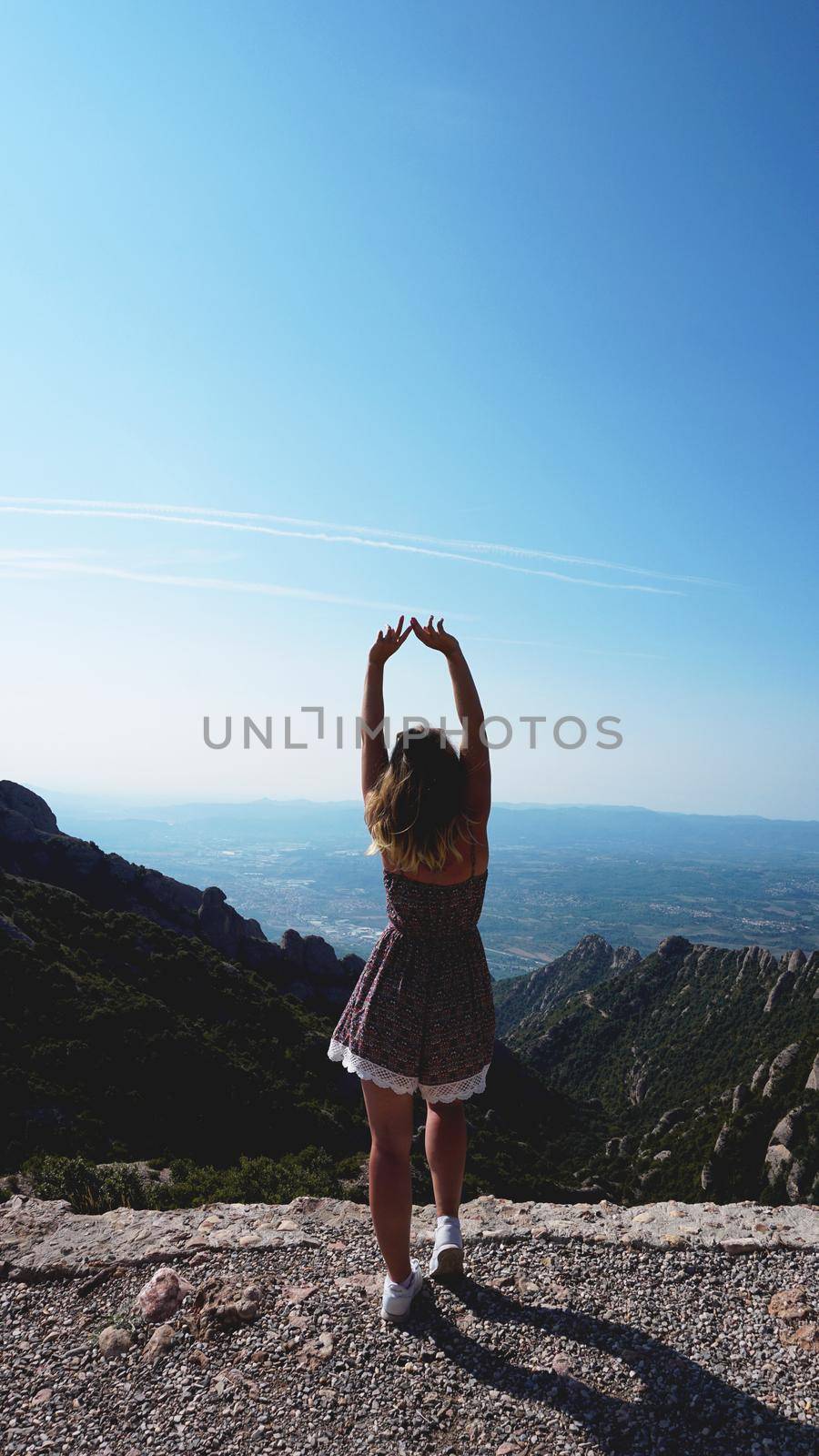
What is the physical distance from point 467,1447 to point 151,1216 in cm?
286

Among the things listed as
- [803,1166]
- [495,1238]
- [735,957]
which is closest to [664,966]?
[735,957]

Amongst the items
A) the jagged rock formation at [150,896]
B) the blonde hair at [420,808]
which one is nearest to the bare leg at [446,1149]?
the blonde hair at [420,808]

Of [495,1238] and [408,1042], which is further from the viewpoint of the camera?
[495,1238]

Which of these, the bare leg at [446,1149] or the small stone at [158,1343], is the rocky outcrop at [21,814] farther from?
the bare leg at [446,1149]

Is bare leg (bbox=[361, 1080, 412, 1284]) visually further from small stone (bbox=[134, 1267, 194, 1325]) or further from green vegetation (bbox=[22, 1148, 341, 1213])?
green vegetation (bbox=[22, 1148, 341, 1213])

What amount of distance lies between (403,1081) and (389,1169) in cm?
49

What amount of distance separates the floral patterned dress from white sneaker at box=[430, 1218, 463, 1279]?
1032 millimetres

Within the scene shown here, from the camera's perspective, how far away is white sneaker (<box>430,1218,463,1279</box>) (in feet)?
12.6

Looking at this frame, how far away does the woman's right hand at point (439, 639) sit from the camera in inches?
139

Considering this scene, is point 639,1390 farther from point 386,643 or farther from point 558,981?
point 558,981

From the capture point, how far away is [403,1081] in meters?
3.31

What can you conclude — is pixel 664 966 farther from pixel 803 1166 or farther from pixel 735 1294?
pixel 735 1294

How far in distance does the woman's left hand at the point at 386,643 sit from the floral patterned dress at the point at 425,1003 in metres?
1.12

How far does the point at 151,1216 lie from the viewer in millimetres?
4859
